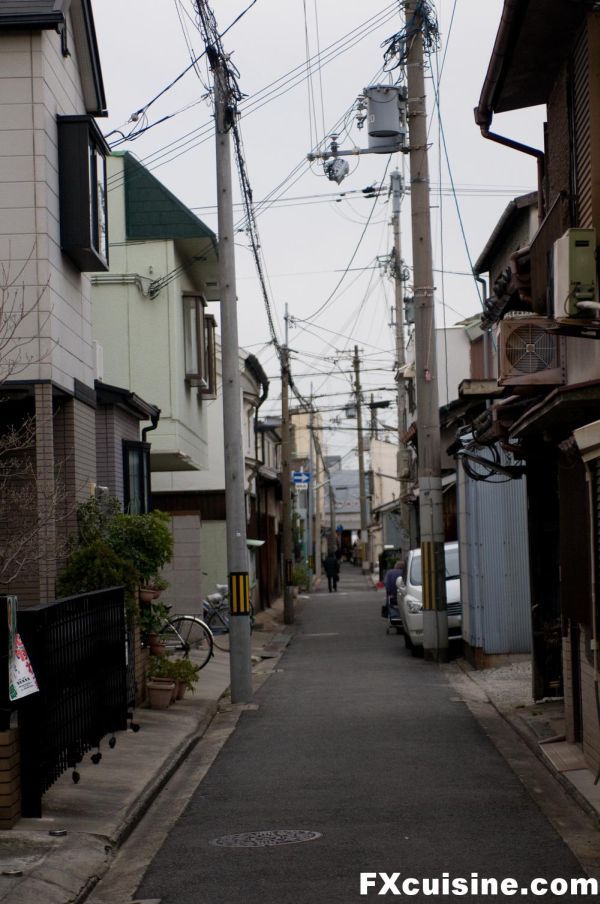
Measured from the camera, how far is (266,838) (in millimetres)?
8750

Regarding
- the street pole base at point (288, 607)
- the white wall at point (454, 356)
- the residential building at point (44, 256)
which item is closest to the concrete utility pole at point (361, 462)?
the white wall at point (454, 356)

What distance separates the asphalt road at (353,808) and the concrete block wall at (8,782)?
3.64 feet

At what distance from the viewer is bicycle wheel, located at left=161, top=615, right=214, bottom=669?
19.8 meters

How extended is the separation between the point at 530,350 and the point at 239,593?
693 centimetres

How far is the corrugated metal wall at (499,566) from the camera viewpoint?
62.9 ft

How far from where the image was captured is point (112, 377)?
23.3 metres

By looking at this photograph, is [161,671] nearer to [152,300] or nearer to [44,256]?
[44,256]

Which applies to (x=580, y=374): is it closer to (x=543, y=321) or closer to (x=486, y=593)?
(x=543, y=321)

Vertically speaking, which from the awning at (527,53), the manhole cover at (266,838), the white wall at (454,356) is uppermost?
the white wall at (454,356)

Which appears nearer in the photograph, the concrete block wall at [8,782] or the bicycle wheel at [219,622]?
the concrete block wall at [8,782]

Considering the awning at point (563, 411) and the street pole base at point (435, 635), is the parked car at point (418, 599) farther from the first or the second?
the awning at point (563, 411)

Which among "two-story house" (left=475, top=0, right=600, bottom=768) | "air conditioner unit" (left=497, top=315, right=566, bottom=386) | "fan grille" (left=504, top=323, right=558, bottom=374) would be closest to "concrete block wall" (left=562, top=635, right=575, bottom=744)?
"two-story house" (left=475, top=0, right=600, bottom=768)

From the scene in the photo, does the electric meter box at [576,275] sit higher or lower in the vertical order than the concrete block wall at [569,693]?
higher

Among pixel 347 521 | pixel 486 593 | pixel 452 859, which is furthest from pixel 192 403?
pixel 347 521
